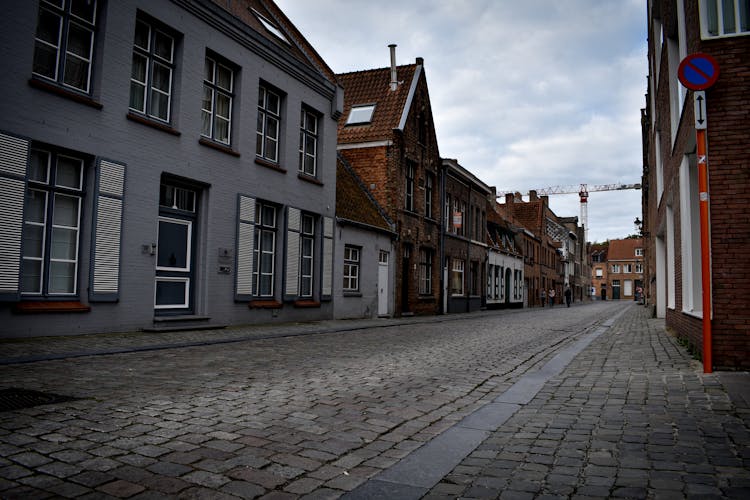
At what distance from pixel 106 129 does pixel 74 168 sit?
0.92 meters

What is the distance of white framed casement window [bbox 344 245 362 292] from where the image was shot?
19312 millimetres

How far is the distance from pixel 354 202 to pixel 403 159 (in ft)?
12.2

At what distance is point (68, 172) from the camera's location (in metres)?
10.0

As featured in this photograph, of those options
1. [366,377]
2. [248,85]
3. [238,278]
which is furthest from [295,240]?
[366,377]

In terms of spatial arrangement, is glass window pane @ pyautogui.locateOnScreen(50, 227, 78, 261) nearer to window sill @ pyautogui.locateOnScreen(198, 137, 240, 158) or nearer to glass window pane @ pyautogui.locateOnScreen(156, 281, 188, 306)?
glass window pane @ pyautogui.locateOnScreen(156, 281, 188, 306)

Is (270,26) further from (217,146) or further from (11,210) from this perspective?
(11,210)

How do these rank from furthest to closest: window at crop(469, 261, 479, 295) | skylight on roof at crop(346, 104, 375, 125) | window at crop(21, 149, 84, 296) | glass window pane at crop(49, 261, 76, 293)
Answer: window at crop(469, 261, 479, 295), skylight on roof at crop(346, 104, 375, 125), glass window pane at crop(49, 261, 76, 293), window at crop(21, 149, 84, 296)

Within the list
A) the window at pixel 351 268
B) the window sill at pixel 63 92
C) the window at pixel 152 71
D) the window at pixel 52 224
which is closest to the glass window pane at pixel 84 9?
the window at pixel 152 71

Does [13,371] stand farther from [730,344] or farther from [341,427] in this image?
[730,344]

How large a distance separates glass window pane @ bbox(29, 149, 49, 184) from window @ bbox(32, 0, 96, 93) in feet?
4.19

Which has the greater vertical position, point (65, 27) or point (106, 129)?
point (65, 27)

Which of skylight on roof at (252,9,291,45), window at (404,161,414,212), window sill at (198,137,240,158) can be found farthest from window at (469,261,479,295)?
window sill at (198,137,240,158)

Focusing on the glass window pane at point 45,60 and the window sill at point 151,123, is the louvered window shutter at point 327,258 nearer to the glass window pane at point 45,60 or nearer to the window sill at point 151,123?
the window sill at point 151,123

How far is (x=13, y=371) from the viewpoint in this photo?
6.17 metres
